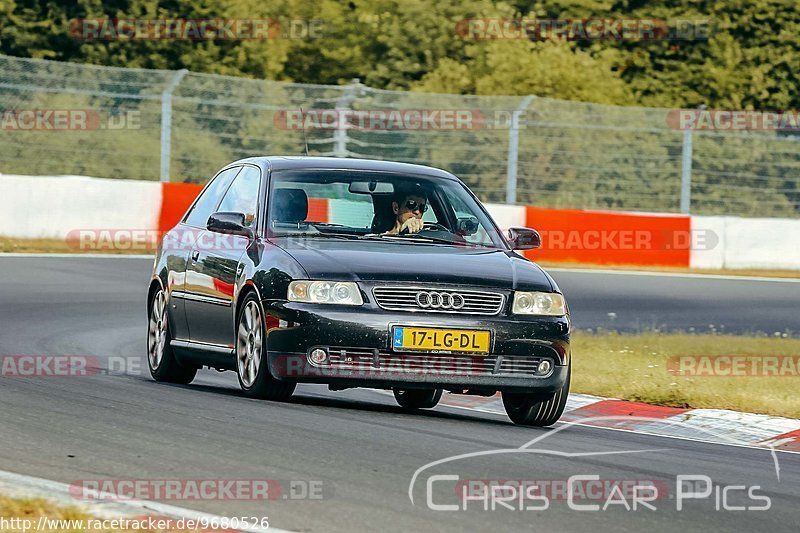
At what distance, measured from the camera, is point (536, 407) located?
1007 centimetres

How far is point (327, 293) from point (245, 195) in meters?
1.70

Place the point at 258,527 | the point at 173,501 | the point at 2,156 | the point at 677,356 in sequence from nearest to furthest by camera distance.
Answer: the point at 258,527
the point at 173,501
the point at 677,356
the point at 2,156

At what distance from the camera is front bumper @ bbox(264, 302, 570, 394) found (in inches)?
368

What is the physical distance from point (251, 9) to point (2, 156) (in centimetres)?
1462

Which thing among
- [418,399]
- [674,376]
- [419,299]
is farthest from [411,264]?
[674,376]

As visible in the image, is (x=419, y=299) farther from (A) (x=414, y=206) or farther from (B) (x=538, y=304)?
(A) (x=414, y=206)

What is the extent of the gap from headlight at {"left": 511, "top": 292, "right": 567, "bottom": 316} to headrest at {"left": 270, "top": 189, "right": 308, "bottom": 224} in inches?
63.0

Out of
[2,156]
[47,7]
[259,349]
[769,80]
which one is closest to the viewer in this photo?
[259,349]

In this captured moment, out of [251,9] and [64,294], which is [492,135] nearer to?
[64,294]

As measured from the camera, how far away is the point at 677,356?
49.7ft

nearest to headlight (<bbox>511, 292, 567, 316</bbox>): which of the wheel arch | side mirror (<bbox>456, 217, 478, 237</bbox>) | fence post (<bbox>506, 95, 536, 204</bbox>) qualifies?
side mirror (<bbox>456, 217, 478, 237</bbox>)

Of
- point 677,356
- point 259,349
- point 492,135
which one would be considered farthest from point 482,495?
point 492,135

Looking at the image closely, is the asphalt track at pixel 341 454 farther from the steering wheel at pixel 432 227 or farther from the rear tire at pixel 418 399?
the steering wheel at pixel 432 227

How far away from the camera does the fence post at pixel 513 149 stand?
92.7 ft
